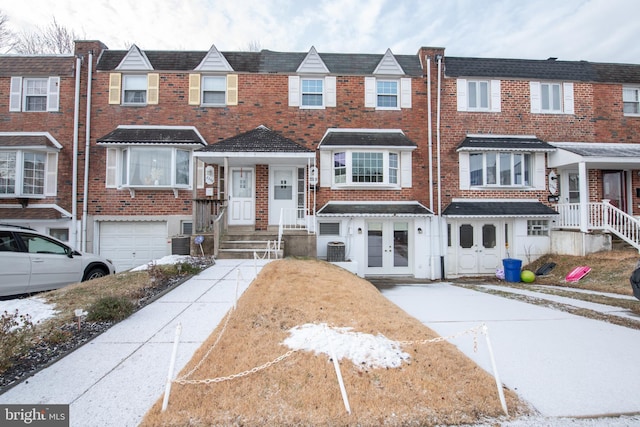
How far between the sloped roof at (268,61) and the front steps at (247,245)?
7.02 meters

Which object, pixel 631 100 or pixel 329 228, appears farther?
pixel 631 100

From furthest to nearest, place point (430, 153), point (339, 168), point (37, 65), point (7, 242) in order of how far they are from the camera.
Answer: point (430, 153) → point (339, 168) → point (37, 65) → point (7, 242)

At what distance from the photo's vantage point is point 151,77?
13.5m

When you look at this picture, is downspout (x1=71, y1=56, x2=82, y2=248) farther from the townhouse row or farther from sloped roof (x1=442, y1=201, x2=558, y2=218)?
sloped roof (x1=442, y1=201, x2=558, y2=218)

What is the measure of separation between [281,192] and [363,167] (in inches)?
137

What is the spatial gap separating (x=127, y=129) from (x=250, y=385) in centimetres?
1300

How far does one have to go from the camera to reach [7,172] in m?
12.3

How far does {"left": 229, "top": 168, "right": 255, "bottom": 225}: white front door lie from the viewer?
13227mm

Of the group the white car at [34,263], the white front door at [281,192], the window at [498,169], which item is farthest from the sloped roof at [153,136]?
the window at [498,169]

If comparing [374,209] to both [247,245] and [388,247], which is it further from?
[247,245]

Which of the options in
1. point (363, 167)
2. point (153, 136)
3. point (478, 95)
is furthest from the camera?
point (478, 95)

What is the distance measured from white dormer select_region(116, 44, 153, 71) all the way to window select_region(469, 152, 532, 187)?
45.8 ft

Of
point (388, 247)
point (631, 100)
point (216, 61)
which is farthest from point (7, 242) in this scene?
point (631, 100)

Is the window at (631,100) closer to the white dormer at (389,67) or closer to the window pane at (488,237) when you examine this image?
the window pane at (488,237)
